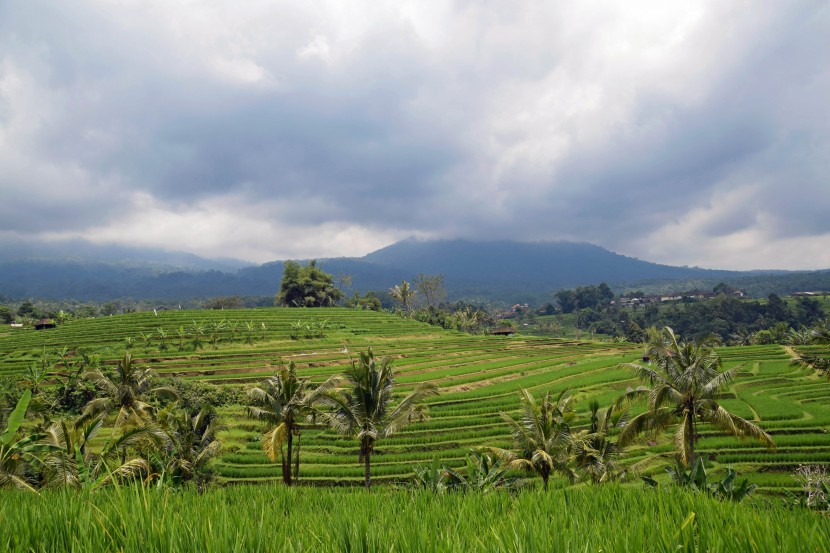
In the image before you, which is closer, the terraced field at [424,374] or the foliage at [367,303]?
the terraced field at [424,374]

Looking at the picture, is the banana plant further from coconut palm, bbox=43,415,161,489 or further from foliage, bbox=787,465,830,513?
foliage, bbox=787,465,830,513

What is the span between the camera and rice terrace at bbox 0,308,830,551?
4.11 metres

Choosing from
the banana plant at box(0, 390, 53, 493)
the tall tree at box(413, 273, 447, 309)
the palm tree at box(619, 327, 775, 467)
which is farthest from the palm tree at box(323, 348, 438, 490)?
the tall tree at box(413, 273, 447, 309)

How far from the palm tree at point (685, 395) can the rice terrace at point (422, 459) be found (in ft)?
4.10

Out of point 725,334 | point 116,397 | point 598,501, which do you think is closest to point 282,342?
point 116,397

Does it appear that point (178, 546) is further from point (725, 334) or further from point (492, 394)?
point (725, 334)

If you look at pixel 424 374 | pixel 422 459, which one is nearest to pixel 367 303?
pixel 424 374

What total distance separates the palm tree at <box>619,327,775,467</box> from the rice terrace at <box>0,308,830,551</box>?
4.10 ft

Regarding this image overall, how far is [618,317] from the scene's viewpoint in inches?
5394

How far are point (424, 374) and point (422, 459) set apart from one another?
2263cm

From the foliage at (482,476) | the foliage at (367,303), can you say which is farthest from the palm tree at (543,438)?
the foliage at (367,303)

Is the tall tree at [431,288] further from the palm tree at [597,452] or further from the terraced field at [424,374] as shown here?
the palm tree at [597,452]

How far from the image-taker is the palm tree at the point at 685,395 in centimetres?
1883

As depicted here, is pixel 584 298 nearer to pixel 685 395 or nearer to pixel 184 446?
pixel 685 395
